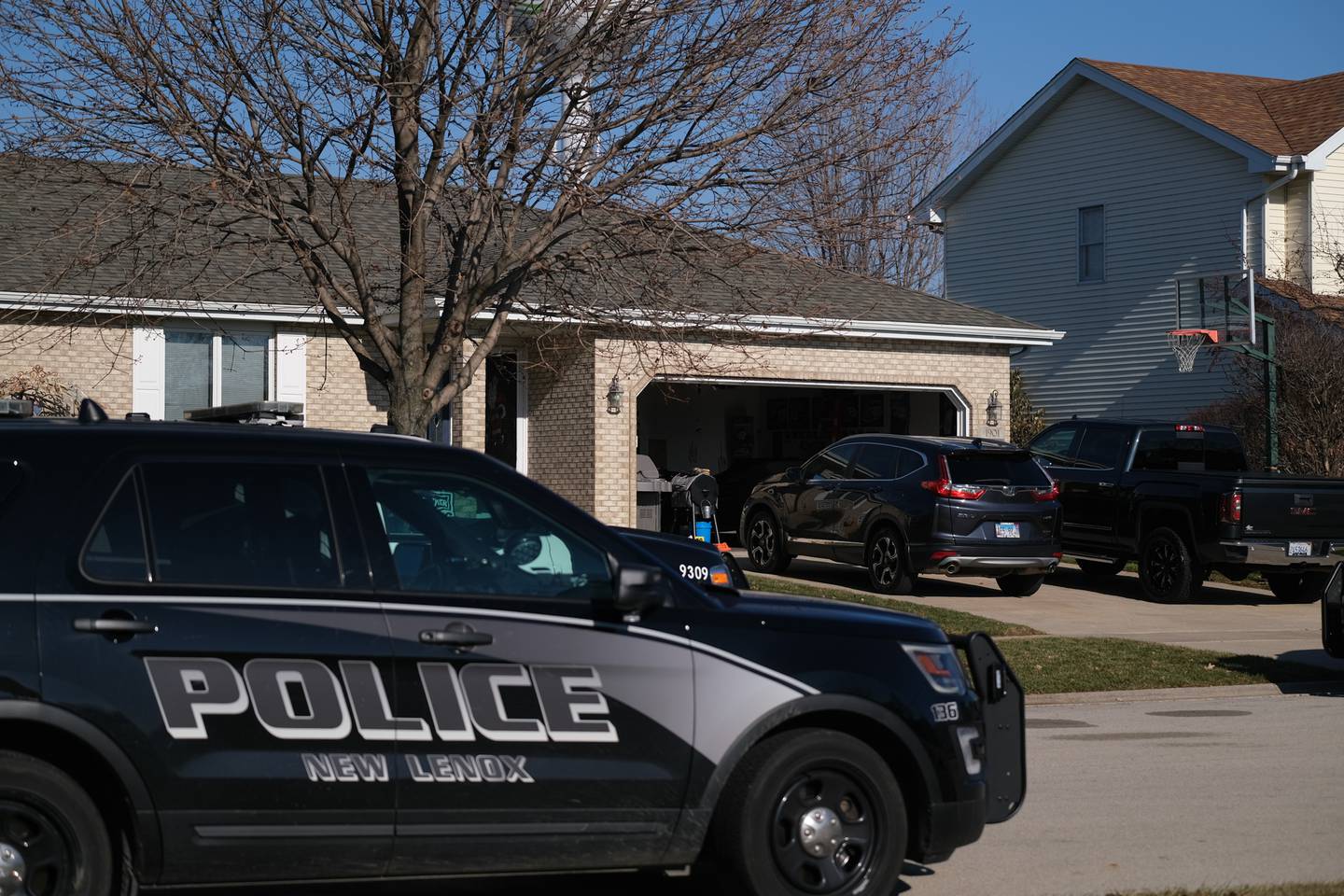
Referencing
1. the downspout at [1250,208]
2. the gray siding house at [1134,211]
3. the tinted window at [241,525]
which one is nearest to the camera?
the tinted window at [241,525]

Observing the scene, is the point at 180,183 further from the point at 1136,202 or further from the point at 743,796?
the point at 1136,202

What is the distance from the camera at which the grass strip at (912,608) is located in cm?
1568

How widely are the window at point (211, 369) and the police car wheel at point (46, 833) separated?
16561 mm

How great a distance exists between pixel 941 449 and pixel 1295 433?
10.6 metres

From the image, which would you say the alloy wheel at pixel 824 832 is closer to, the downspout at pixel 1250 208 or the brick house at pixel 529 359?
the brick house at pixel 529 359

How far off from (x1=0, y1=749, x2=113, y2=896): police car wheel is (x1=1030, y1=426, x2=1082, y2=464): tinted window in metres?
17.0

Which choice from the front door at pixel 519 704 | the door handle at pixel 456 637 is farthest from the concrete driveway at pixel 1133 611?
the door handle at pixel 456 637

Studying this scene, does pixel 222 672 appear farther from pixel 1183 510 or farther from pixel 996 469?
pixel 1183 510

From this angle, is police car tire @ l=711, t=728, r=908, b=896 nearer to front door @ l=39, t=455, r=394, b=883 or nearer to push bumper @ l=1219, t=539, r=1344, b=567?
front door @ l=39, t=455, r=394, b=883

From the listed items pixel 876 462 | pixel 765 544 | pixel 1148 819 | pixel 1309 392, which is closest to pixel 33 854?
pixel 1148 819

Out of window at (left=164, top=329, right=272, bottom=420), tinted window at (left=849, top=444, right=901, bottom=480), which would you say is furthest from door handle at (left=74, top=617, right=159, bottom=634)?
window at (left=164, top=329, right=272, bottom=420)

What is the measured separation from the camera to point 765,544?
20.5 m

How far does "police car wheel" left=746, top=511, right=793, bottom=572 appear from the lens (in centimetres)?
2023

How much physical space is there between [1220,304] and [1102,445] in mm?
8432
